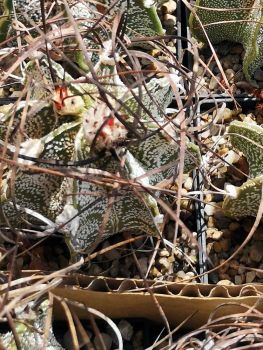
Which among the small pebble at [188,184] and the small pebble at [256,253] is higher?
the small pebble at [188,184]

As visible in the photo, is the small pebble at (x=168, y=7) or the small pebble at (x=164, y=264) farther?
the small pebble at (x=168, y=7)

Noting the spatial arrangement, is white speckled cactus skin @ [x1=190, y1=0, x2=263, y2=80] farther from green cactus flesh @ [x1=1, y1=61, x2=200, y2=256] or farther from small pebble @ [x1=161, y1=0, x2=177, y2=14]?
green cactus flesh @ [x1=1, y1=61, x2=200, y2=256]

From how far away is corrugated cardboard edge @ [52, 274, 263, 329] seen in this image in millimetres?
840

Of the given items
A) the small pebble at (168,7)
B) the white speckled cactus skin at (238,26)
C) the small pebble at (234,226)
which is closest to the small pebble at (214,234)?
the small pebble at (234,226)

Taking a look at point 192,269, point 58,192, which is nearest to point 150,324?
point 192,269

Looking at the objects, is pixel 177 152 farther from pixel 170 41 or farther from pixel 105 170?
pixel 170 41

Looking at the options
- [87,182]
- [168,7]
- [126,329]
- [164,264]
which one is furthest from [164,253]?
[168,7]

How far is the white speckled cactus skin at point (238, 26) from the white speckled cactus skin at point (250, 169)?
15cm

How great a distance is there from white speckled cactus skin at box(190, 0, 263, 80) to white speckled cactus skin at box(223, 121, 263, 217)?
15 centimetres

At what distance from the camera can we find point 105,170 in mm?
792

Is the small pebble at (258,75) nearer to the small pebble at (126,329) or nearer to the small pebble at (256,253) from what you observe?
the small pebble at (256,253)

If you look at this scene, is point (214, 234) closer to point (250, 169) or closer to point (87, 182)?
point (250, 169)

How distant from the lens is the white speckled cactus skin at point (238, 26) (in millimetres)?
1015

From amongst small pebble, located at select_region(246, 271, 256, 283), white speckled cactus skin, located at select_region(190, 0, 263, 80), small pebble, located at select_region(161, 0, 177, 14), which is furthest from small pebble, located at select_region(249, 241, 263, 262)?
small pebble, located at select_region(161, 0, 177, 14)
